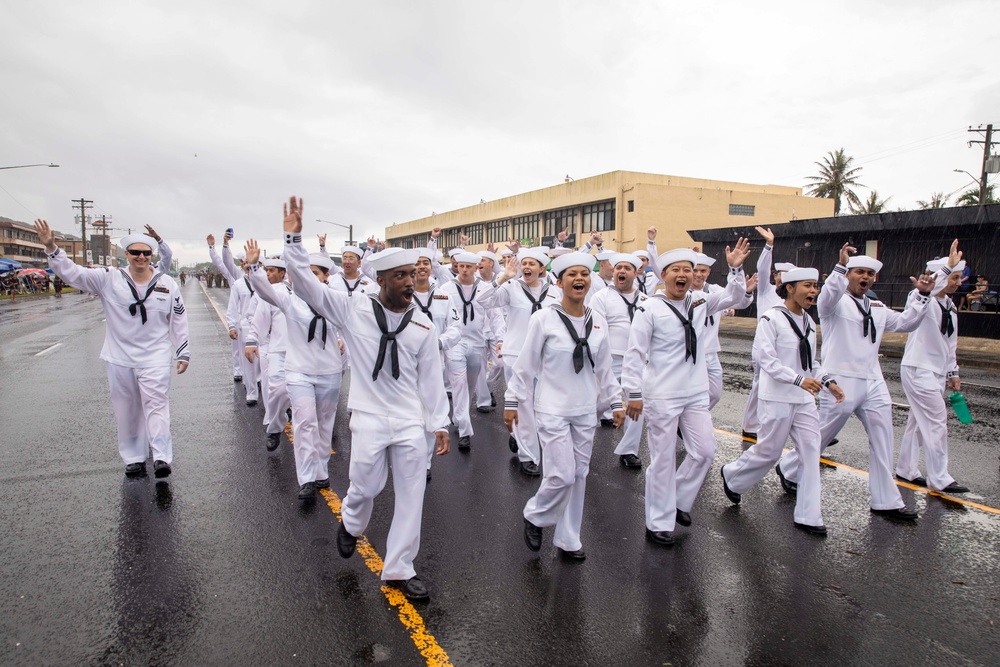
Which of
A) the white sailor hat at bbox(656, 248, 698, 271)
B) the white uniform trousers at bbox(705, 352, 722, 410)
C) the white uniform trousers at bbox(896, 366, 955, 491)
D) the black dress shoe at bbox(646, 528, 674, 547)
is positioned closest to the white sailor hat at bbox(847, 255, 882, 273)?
the white uniform trousers at bbox(896, 366, 955, 491)

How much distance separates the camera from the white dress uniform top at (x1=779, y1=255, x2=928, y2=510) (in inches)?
209

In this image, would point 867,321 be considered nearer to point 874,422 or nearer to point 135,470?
point 874,422

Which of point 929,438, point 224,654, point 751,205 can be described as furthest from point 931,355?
point 751,205

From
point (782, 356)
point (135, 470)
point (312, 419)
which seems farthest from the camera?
point (135, 470)

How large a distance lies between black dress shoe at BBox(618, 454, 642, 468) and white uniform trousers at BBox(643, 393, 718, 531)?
4.82 ft

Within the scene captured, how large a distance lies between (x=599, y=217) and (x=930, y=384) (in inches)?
1515

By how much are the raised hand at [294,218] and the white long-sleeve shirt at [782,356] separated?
365 cm

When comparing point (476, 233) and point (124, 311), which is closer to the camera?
point (124, 311)

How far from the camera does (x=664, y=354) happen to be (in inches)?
200

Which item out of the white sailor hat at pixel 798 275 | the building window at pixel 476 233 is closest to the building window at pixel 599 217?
the building window at pixel 476 233

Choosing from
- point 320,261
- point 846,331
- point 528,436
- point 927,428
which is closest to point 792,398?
point 846,331

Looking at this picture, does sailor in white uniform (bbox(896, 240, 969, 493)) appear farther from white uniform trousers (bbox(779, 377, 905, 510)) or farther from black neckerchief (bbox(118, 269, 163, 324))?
black neckerchief (bbox(118, 269, 163, 324))

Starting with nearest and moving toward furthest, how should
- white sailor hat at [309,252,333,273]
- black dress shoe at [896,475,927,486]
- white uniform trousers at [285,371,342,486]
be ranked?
1. white uniform trousers at [285,371,342,486]
2. black dress shoe at [896,475,927,486]
3. white sailor hat at [309,252,333,273]

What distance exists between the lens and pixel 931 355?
6.17 meters
